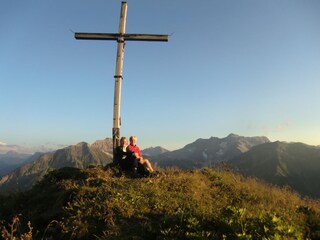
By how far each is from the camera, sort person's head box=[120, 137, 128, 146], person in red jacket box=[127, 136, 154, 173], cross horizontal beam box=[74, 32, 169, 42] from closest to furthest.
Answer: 1. person in red jacket box=[127, 136, 154, 173]
2. person's head box=[120, 137, 128, 146]
3. cross horizontal beam box=[74, 32, 169, 42]

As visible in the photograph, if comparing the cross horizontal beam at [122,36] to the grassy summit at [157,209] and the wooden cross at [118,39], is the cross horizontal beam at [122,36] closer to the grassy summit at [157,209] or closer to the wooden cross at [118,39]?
the wooden cross at [118,39]

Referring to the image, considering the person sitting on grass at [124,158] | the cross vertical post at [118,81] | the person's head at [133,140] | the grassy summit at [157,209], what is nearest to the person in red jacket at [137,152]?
the person's head at [133,140]

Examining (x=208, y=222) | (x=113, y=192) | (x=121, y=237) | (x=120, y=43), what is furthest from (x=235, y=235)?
(x=120, y=43)

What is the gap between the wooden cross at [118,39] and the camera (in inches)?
619

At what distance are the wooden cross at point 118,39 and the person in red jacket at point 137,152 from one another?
78 cm

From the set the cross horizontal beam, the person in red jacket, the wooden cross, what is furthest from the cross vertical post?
the person in red jacket

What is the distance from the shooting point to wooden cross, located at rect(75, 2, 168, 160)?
15.7 metres

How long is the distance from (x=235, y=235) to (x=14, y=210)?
8.54 m

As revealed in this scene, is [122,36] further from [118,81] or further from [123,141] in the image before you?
[123,141]

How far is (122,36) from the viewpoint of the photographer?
16469mm

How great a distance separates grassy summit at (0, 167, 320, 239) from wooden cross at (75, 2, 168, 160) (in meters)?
2.20

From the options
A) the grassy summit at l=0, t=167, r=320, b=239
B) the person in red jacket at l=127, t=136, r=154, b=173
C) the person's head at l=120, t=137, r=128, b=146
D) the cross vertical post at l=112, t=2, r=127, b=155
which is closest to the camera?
the grassy summit at l=0, t=167, r=320, b=239

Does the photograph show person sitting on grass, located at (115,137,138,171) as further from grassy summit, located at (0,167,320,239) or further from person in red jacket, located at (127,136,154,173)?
grassy summit, located at (0,167,320,239)

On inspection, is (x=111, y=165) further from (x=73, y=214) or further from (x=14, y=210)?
(x=73, y=214)
